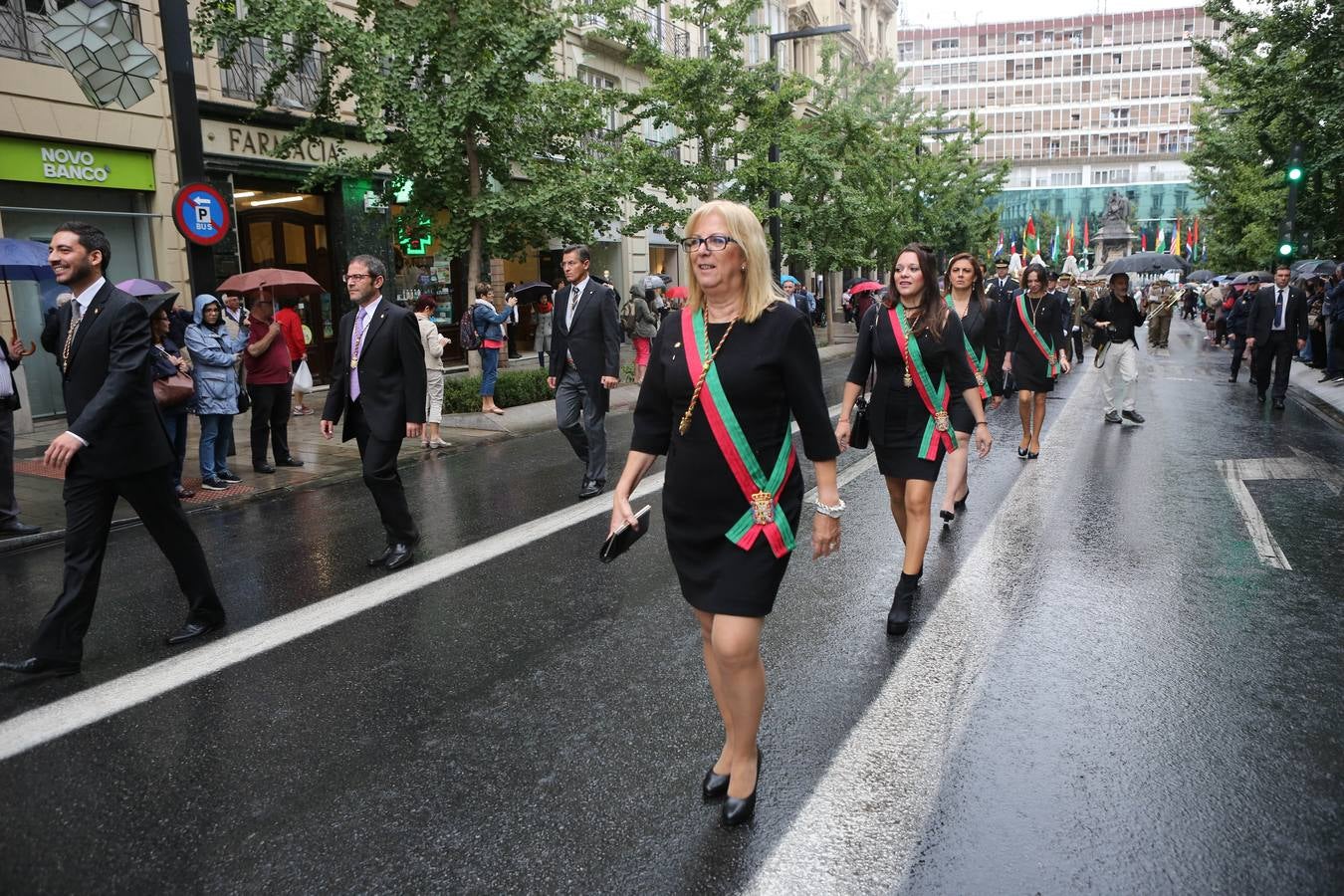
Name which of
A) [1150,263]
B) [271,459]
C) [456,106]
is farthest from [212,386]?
[1150,263]

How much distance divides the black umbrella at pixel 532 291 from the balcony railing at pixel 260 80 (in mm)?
4422

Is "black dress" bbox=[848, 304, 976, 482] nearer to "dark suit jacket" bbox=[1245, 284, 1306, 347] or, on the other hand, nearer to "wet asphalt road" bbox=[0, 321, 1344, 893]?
"wet asphalt road" bbox=[0, 321, 1344, 893]

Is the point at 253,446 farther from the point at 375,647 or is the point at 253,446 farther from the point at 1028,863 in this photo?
the point at 1028,863

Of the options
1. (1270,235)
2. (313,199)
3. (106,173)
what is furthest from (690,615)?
(1270,235)

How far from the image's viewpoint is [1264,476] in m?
8.91

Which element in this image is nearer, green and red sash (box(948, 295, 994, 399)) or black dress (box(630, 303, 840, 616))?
black dress (box(630, 303, 840, 616))

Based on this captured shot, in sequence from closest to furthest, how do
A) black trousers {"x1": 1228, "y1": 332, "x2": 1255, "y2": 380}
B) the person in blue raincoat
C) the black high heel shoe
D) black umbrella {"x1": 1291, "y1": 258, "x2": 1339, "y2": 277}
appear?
1. the black high heel shoe
2. the person in blue raincoat
3. black trousers {"x1": 1228, "y1": 332, "x2": 1255, "y2": 380}
4. black umbrella {"x1": 1291, "y1": 258, "x2": 1339, "y2": 277}

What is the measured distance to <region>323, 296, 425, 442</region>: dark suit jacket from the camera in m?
6.12

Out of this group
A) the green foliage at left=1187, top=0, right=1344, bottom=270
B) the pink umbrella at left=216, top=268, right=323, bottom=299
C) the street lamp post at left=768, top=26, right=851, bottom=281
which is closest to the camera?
the pink umbrella at left=216, top=268, right=323, bottom=299

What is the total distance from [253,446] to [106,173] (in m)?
6.72

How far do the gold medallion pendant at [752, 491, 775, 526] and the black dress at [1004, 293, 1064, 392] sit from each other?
745 centimetres

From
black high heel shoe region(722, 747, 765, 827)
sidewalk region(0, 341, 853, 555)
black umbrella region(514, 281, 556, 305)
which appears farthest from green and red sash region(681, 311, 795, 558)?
black umbrella region(514, 281, 556, 305)

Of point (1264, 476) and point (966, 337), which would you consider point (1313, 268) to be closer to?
point (1264, 476)

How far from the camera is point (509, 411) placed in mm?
13945
